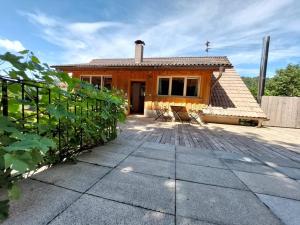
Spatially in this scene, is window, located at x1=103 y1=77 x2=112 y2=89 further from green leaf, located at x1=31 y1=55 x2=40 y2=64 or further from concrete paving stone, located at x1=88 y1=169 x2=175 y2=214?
green leaf, located at x1=31 y1=55 x2=40 y2=64

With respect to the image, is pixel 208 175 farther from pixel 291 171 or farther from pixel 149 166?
pixel 291 171

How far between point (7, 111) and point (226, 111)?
8445mm

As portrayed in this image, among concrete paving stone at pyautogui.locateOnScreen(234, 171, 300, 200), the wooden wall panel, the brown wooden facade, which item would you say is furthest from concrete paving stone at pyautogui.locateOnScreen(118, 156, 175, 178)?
the wooden wall panel

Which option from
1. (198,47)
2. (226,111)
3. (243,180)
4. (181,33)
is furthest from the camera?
(198,47)

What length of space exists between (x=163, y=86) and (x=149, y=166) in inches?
272

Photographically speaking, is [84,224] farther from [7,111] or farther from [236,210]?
[236,210]

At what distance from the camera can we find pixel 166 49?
53.3 ft

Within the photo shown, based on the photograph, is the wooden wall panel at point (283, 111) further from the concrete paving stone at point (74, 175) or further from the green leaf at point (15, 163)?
the green leaf at point (15, 163)

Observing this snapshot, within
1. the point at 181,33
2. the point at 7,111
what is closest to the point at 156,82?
the point at 181,33

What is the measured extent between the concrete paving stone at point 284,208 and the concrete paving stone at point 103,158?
6.09 feet

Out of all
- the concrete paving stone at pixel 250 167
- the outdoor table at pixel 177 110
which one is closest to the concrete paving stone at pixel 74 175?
the concrete paving stone at pixel 250 167

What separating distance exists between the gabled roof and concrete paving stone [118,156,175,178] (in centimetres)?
598

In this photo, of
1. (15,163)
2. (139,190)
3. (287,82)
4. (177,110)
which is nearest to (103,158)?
(139,190)

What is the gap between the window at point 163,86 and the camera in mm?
8922
